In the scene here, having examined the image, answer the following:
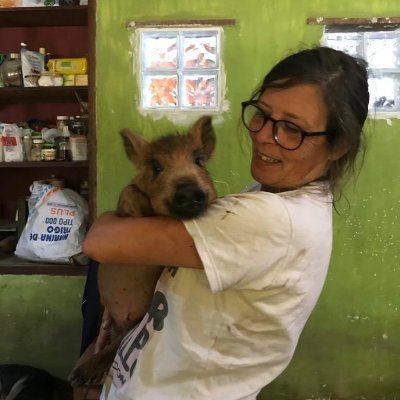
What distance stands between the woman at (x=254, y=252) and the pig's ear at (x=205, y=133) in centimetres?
21

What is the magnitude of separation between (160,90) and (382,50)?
40.0 inches

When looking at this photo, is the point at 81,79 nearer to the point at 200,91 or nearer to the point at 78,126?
the point at 78,126

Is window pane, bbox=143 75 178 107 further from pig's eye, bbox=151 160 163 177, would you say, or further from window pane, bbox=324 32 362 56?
pig's eye, bbox=151 160 163 177

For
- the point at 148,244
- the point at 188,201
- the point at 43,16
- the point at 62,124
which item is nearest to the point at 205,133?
the point at 188,201

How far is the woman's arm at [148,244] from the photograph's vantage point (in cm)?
86

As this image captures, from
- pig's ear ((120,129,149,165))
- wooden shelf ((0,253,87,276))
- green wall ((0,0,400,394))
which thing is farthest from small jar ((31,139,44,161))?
pig's ear ((120,129,149,165))

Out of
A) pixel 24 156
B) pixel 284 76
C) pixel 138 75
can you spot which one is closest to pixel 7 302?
pixel 24 156

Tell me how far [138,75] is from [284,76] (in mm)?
1372

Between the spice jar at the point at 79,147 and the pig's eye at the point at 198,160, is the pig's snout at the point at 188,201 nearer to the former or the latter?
the pig's eye at the point at 198,160

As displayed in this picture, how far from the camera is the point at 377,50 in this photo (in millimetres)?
2238

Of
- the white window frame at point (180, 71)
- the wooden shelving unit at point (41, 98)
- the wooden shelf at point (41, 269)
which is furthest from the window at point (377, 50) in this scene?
the wooden shelf at point (41, 269)

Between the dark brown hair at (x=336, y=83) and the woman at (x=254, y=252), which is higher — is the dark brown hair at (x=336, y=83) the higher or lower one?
the higher one

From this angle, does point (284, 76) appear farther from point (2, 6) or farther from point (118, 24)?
point (2, 6)

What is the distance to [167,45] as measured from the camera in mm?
2266
